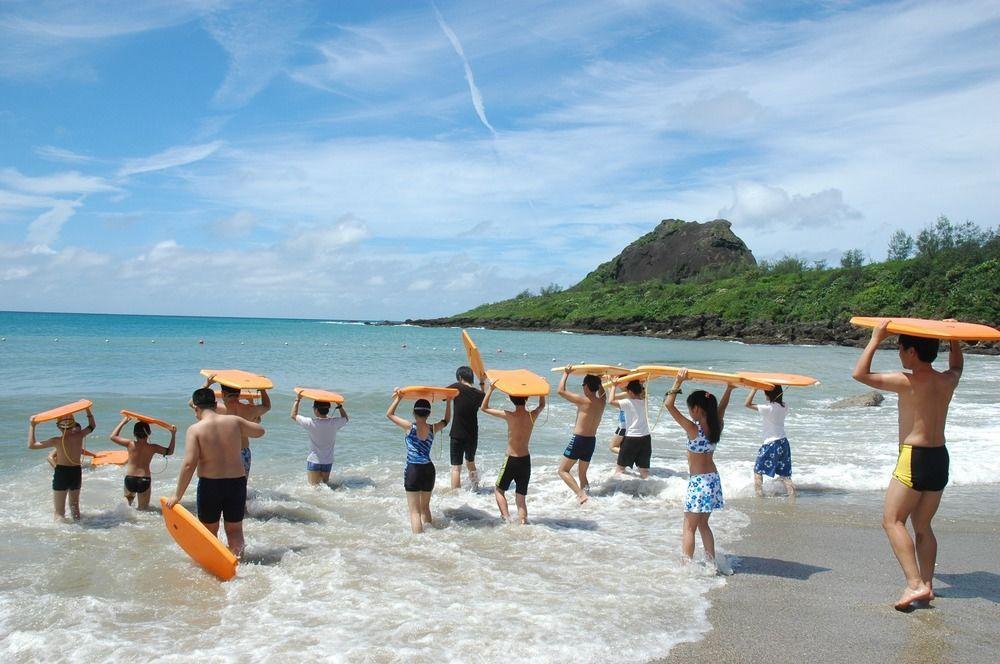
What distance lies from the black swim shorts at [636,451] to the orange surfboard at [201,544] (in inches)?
247

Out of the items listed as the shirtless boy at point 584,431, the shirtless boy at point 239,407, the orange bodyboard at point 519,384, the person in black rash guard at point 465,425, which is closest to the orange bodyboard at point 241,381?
the shirtless boy at point 239,407

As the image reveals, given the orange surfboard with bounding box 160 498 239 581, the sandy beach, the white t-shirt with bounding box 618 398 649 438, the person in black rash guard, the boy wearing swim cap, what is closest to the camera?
the sandy beach

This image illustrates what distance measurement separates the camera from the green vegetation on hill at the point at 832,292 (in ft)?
188

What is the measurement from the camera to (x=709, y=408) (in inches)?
260

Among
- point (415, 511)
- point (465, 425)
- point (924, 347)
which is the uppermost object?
point (924, 347)

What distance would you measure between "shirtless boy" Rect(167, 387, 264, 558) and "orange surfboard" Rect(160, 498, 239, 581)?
0.62ft

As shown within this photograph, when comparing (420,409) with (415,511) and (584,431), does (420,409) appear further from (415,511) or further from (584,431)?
(584,431)

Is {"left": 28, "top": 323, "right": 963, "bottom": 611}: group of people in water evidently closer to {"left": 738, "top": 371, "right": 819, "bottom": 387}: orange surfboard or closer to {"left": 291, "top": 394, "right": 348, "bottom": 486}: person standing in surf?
{"left": 291, "top": 394, "right": 348, "bottom": 486}: person standing in surf

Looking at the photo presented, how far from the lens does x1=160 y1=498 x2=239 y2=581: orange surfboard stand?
247 inches

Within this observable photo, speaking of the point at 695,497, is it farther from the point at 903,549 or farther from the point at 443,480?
the point at 443,480

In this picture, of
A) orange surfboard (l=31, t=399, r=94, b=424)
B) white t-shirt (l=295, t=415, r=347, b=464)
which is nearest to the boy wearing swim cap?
orange surfboard (l=31, t=399, r=94, b=424)

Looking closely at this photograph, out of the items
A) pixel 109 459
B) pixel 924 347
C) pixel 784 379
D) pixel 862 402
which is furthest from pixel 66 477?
pixel 862 402

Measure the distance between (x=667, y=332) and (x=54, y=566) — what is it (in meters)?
67.1

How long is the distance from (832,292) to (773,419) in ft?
215
